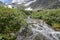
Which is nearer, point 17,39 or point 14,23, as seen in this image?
point 17,39

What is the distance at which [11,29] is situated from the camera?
15.6 meters

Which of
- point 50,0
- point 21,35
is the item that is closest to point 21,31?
point 21,35

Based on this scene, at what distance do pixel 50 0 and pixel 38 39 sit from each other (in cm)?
10756

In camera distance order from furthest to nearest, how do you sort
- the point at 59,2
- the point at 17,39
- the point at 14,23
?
the point at 59,2, the point at 14,23, the point at 17,39

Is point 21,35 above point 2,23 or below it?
below

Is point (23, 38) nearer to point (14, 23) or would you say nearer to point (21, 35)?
point (21, 35)

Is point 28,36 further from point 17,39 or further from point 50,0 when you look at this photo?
point 50,0

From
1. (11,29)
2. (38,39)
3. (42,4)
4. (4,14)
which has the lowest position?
(42,4)

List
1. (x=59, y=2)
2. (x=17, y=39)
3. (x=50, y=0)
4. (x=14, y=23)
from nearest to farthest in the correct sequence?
(x=17, y=39)
(x=14, y=23)
(x=59, y=2)
(x=50, y=0)

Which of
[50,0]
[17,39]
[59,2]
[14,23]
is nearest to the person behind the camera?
[17,39]

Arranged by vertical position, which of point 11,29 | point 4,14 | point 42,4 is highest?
point 4,14

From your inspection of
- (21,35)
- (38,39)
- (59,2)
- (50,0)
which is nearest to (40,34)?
(38,39)

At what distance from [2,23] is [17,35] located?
1.56 meters

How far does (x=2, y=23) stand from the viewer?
613 inches
